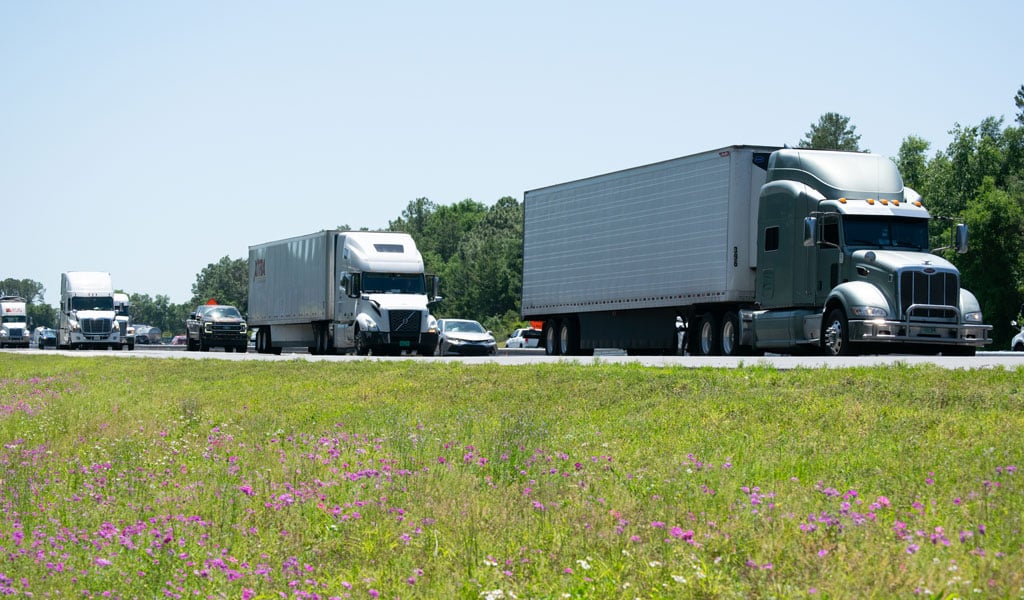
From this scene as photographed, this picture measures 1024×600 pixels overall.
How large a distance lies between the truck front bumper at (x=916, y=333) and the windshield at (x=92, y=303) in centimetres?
4562

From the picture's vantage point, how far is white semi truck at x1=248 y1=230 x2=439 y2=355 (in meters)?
39.8

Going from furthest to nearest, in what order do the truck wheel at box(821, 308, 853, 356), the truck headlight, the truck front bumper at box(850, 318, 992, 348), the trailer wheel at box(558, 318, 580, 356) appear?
the trailer wheel at box(558, 318, 580, 356) < the truck wheel at box(821, 308, 853, 356) < the truck headlight < the truck front bumper at box(850, 318, 992, 348)

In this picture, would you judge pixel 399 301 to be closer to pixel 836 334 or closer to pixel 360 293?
pixel 360 293

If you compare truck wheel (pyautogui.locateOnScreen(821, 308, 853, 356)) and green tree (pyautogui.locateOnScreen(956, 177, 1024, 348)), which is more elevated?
green tree (pyautogui.locateOnScreen(956, 177, 1024, 348))

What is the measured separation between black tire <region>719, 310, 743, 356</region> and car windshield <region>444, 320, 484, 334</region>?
49.6 ft

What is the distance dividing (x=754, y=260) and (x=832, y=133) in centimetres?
9658

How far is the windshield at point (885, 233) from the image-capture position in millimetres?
25734

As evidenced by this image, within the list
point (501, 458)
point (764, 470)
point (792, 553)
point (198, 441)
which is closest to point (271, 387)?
point (198, 441)

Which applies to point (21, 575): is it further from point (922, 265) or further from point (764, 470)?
point (922, 265)

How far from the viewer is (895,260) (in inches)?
988

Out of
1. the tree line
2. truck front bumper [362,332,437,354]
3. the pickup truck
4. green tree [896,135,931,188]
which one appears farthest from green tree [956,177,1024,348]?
truck front bumper [362,332,437,354]

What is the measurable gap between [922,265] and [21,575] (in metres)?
20.8

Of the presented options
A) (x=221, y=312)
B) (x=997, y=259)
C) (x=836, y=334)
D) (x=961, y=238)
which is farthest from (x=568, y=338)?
(x=997, y=259)

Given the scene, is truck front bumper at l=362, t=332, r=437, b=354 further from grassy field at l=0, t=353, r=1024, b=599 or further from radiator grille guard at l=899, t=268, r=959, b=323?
grassy field at l=0, t=353, r=1024, b=599
